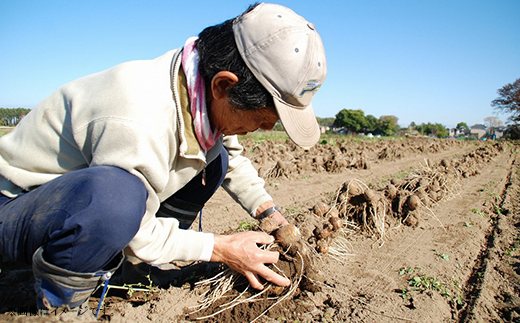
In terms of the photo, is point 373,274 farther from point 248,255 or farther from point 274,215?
point 248,255

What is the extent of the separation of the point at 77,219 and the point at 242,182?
1.24m

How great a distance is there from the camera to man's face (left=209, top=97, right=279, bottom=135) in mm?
1540

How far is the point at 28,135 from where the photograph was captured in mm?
1502

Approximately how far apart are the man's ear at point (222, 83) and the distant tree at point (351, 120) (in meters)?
61.9

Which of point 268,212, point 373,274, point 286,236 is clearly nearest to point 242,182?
point 268,212

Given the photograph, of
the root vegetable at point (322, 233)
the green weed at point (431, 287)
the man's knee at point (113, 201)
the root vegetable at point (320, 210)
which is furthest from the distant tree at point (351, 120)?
the man's knee at point (113, 201)

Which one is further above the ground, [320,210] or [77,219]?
[77,219]

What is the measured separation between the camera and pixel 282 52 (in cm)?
139

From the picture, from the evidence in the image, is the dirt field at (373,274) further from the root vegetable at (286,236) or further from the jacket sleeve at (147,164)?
the jacket sleeve at (147,164)

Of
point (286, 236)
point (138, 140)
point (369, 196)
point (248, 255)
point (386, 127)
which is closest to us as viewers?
point (138, 140)

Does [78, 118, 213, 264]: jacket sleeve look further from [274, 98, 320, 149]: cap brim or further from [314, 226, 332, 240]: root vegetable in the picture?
[314, 226, 332, 240]: root vegetable

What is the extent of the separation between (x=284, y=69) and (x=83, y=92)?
2.79 ft

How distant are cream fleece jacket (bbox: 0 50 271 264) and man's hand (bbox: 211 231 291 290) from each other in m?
0.11

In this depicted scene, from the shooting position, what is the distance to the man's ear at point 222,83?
1429 mm
